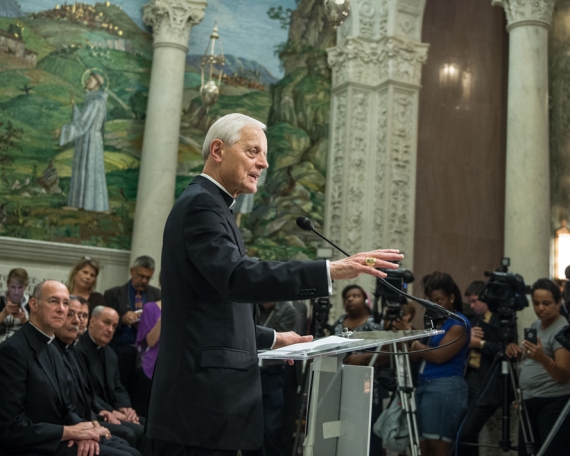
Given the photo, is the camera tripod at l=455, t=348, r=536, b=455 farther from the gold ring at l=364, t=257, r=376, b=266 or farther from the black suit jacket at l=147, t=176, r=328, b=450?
the gold ring at l=364, t=257, r=376, b=266

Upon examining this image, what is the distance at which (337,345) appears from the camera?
2.66 meters

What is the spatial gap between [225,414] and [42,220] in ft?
28.7

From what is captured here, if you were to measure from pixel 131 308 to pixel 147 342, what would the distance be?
30.0 inches

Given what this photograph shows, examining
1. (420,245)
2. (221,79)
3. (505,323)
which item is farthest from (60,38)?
(505,323)

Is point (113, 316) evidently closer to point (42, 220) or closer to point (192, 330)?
point (192, 330)

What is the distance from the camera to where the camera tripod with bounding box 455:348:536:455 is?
5613 mm

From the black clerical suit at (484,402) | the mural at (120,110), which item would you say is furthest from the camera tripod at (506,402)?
the mural at (120,110)

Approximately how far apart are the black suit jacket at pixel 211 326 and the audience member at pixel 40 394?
2.07m

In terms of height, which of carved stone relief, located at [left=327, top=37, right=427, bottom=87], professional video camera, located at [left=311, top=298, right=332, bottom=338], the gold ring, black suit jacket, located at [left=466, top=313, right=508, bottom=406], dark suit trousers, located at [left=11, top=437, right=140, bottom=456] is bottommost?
dark suit trousers, located at [left=11, top=437, right=140, bottom=456]

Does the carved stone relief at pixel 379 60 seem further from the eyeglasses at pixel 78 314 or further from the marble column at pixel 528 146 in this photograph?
the eyeglasses at pixel 78 314

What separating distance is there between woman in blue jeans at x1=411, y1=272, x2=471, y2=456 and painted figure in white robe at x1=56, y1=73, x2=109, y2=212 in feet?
21.0

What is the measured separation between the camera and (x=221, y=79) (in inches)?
469

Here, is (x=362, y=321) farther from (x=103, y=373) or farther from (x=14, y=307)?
(x=14, y=307)

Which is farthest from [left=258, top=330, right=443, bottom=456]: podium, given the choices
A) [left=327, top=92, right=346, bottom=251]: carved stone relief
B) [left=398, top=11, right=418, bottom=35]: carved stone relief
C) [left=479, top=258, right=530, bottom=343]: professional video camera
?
[left=398, top=11, right=418, bottom=35]: carved stone relief
